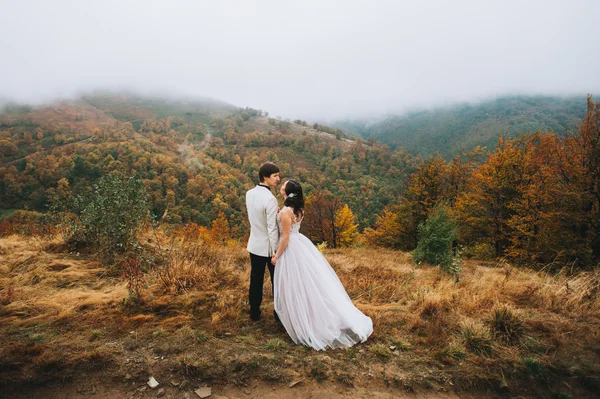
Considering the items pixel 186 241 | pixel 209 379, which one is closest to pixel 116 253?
pixel 186 241

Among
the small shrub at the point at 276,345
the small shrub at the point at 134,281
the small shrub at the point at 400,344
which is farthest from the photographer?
the small shrub at the point at 134,281

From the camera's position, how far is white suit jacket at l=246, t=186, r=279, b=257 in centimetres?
373

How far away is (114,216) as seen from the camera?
6098mm

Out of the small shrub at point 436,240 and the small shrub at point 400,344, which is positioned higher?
the small shrub at point 400,344

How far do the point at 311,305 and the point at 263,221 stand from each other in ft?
4.56

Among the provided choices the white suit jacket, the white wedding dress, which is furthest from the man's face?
the white wedding dress

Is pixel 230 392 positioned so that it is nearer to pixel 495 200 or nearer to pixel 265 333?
pixel 265 333

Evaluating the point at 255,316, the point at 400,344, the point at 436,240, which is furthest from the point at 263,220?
the point at 436,240

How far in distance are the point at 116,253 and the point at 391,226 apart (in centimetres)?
2402

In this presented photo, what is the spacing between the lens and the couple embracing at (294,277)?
3750mm

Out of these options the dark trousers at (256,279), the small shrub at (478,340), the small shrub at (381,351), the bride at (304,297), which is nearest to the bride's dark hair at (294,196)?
the bride at (304,297)

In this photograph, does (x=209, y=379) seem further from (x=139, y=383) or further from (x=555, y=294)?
(x=555, y=294)

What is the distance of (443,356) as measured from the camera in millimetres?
3463

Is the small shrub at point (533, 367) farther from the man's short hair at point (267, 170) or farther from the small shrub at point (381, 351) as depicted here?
the man's short hair at point (267, 170)
